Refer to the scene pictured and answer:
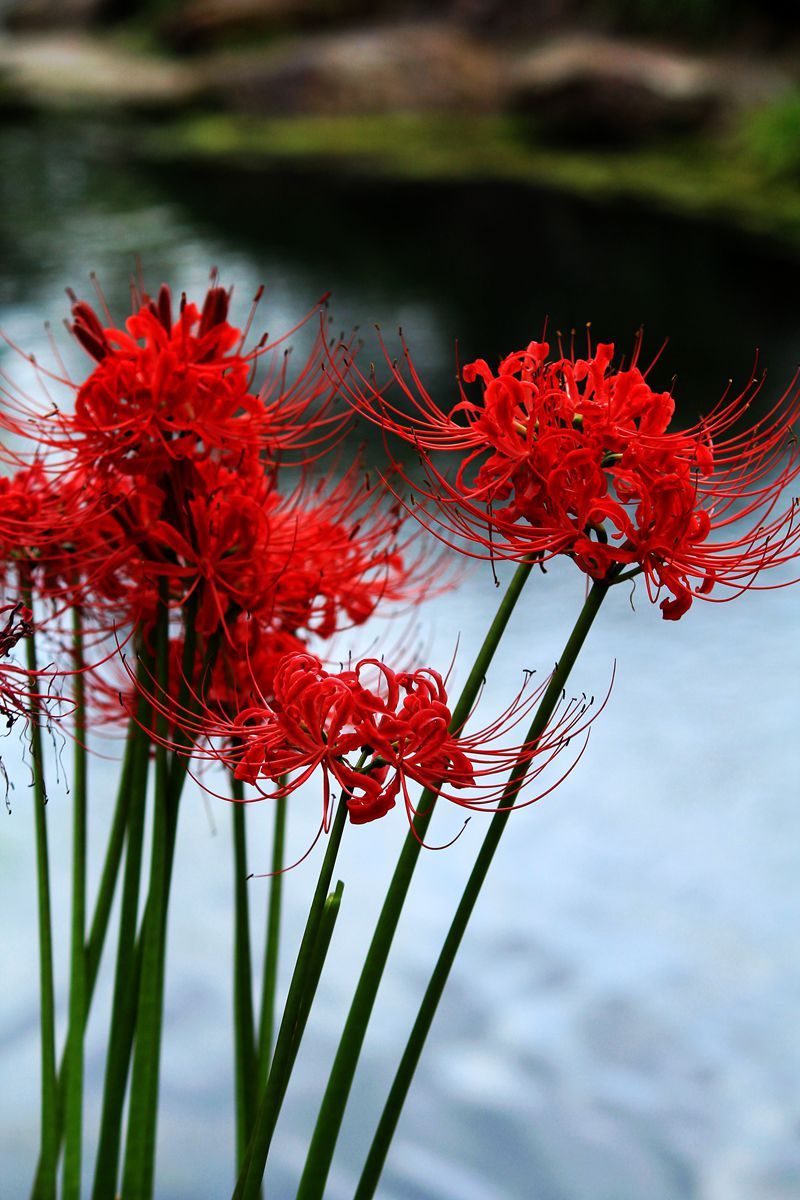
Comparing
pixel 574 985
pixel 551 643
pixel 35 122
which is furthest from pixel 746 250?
pixel 35 122

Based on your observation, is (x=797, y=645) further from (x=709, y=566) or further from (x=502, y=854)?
(x=709, y=566)

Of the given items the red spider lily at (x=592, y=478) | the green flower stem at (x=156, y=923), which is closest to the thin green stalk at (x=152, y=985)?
the green flower stem at (x=156, y=923)

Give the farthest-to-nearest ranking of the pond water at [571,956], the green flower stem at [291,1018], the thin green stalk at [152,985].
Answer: the pond water at [571,956] < the thin green stalk at [152,985] < the green flower stem at [291,1018]

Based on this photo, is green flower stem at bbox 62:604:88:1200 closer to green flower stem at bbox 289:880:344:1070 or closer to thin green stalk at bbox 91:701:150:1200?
thin green stalk at bbox 91:701:150:1200

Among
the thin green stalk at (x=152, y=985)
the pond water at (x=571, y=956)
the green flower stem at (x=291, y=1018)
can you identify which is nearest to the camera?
the green flower stem at (x=291, y=1018)

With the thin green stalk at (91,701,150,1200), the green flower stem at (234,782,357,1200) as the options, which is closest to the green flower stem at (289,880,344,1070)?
the green flower stem at (234,782,357,1200)

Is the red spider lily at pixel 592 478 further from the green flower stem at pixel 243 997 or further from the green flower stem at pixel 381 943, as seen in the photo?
the green flower stem at pixel 243 997

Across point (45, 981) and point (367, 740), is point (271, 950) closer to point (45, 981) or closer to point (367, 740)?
point (45, 981)
